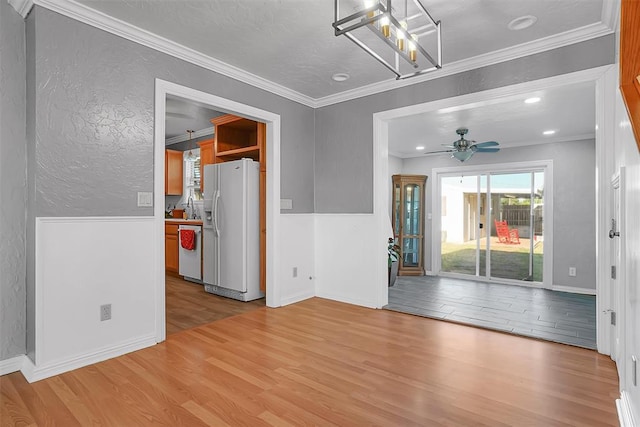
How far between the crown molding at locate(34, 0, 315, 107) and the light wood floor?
2491 mm

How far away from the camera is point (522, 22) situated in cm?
261

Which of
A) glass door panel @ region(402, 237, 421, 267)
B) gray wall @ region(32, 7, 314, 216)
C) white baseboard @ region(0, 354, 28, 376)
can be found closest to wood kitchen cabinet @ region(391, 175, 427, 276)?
glass door panel @ region(402, 237, 421, 267)

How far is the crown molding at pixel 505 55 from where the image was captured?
2686 mm

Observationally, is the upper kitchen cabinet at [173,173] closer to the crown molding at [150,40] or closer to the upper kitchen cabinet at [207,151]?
the upper kitchen cabinet at [207,151]

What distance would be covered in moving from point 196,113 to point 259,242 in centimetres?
220

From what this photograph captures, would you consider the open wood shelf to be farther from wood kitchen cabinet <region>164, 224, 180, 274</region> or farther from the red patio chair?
the red patio chair

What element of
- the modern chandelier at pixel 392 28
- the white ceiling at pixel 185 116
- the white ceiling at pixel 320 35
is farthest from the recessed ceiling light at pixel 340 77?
the white ceiling at pixel 185 116

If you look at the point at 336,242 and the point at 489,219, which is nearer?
the point at 336,242

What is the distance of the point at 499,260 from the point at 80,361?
20.2 ft

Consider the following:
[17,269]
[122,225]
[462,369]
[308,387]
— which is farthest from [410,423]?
[17,269]

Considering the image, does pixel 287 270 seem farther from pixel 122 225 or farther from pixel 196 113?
pixel 196 113

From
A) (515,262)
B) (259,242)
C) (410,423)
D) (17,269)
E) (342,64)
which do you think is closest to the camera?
(410,423)

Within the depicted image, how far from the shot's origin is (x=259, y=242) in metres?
4.43

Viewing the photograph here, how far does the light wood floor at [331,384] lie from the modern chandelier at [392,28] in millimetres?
2101
